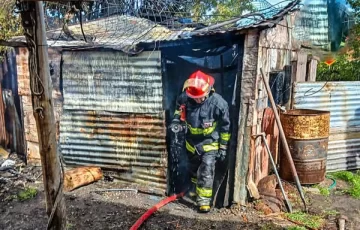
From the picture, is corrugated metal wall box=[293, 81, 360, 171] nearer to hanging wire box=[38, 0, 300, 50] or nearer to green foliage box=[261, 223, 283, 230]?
hanging wire box=[38, 0, 300, 50]

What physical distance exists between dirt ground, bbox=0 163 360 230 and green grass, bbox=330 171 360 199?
174 mm

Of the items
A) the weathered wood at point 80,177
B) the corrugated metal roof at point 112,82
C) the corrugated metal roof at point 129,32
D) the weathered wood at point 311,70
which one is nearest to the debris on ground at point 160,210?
the weathered wood at point 80,177

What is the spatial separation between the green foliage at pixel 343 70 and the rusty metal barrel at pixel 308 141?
4.61 m

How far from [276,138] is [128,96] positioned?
284 cm

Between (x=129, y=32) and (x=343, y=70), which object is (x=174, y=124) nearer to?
(x=129, y=32)

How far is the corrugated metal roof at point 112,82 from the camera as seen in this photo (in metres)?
5.48

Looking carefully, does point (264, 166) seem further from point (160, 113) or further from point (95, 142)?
point (95, 142)

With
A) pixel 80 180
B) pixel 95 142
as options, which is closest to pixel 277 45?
pixel 95 142

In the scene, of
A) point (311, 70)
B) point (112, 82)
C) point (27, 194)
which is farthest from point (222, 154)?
point (311, 70)

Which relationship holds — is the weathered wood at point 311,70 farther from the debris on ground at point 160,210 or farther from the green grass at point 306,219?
the green grass at point 306,219

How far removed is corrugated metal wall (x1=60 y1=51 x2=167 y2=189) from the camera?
18.2 ft

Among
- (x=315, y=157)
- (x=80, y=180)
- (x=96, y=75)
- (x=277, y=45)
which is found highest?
(x=277, y=45)

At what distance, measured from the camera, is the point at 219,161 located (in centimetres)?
531

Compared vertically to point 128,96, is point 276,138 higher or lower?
lower
